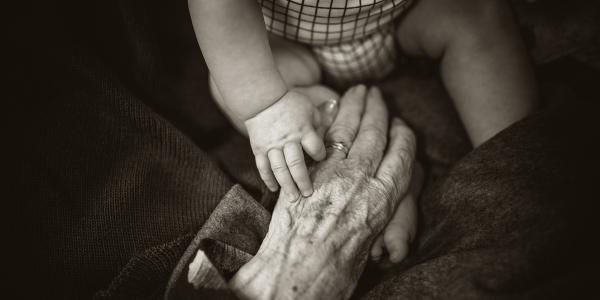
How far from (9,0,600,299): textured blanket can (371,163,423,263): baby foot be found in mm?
19

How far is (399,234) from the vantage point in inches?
22.6

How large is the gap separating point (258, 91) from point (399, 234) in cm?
32

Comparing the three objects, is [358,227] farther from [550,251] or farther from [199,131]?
[199,131]

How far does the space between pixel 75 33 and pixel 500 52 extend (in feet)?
2.38

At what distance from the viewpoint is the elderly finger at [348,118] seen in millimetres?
664

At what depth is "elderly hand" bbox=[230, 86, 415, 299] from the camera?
48 cm

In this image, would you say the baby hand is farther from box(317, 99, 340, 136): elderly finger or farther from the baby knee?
the baby knee

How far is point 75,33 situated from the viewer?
1.87ft

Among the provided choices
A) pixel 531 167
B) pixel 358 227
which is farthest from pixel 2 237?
pixel 531 167

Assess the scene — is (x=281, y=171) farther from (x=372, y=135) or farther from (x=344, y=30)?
(x=344, y=30)

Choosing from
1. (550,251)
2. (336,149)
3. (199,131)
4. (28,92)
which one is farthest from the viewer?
(199,131)

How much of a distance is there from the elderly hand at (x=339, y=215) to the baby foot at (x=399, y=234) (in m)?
0.01

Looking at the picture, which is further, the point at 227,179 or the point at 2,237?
the point at 227,179

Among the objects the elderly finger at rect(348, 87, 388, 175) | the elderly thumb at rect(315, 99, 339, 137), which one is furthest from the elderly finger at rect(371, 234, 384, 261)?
the elderly thumb at rect(315, 99, 339, 137)
